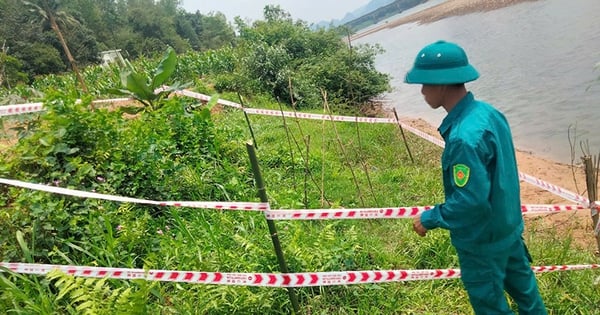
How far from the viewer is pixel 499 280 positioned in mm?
1753

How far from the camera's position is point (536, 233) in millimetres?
3723

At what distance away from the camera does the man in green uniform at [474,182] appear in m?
1.58

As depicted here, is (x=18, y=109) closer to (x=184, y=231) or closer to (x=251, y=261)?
(x=184, y=231)

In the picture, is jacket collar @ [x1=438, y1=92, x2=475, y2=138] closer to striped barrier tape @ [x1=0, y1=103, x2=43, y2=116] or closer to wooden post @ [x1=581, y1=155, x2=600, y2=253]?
wooden post @ [x1=581, y1=155, x2=600, y2=253]

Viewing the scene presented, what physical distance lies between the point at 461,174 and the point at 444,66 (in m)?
0.48

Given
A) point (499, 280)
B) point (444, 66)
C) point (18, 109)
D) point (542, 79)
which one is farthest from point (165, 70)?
point (542, 79)

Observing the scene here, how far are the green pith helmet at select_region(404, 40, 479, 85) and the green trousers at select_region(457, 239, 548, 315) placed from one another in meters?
0.82

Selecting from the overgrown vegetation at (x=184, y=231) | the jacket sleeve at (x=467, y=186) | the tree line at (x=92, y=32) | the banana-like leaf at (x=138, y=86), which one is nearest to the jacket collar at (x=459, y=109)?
the jacket sleeve at (x=467, y=186)

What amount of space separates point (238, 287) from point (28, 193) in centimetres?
171

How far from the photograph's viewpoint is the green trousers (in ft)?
5.74

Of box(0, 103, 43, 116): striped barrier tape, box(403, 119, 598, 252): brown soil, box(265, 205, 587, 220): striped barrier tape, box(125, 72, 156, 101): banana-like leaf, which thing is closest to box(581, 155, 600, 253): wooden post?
box(265, 205, 587, 220): striped barrier tape

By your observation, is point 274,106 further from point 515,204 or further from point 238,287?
point 515,204

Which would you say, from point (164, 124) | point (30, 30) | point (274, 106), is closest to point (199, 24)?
point (30, 30)

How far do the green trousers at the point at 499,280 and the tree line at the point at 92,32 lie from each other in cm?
520
